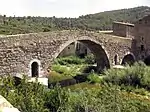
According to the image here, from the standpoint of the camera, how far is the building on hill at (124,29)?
38906 mm

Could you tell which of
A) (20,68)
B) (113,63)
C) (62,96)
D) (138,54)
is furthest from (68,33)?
(62,96)

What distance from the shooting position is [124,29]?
1558 inches

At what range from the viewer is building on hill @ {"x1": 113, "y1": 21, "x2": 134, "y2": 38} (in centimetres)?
3891

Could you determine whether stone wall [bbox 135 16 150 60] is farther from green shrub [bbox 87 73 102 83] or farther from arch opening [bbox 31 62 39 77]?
arch opening [bbox 31 62 39 77]

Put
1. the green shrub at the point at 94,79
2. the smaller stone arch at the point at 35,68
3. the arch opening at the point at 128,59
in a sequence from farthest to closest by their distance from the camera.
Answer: the arch opening at the point at 128,59 < the green shrub at the point at 94,79 < the smaller stone arch at the point at 35,68

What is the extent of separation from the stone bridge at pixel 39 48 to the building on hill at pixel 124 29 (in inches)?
205

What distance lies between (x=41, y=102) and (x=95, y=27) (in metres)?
51.8

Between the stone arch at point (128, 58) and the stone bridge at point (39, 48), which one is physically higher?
the stone bridge at point (39, 48)

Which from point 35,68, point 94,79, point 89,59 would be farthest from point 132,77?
point 89,59

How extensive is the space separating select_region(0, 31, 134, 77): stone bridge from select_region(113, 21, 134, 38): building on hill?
5201 mm

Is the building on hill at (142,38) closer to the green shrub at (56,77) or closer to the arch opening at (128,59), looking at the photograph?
the arch opening at (128,59)

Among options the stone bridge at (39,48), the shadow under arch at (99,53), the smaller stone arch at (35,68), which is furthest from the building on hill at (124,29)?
the smaller stone arch at (35,68)

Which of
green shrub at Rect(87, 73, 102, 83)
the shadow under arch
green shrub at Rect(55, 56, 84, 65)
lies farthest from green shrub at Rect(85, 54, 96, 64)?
green shrub at Rect(87, 73, 102, 83)

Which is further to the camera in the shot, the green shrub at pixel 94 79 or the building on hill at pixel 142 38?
the building on hill at pixel 142 38
